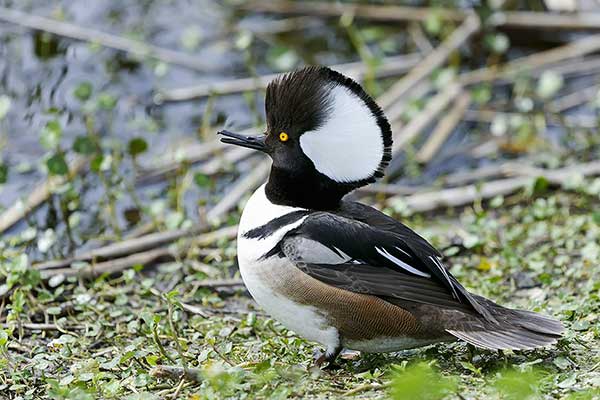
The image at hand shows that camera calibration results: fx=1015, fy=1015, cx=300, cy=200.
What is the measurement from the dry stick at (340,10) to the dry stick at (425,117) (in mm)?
1097

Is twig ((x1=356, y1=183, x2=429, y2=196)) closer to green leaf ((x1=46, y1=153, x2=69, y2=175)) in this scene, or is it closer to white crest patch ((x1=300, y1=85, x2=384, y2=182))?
green leaf ((x1=46, y1=153, x2=69, y2=175))

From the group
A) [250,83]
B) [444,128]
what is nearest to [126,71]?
[250,83]

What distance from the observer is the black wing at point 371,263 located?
155 inches

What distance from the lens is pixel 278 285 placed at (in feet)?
13.0

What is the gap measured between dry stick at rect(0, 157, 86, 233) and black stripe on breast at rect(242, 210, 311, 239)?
212 centimetres

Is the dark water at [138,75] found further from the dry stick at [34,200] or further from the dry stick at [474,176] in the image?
the dry stick at [474,176]

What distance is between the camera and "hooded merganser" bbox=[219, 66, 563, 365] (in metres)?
3.90

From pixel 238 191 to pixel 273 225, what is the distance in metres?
2.14

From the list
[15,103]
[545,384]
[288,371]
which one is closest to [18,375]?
[288,371]

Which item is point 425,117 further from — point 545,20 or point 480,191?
point 545,20

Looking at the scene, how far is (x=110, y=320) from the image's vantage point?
482 cm

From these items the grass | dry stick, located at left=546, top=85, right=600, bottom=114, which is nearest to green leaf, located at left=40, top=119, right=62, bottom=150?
the grass

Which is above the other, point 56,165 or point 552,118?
point 552,118

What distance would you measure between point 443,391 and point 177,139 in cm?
442
